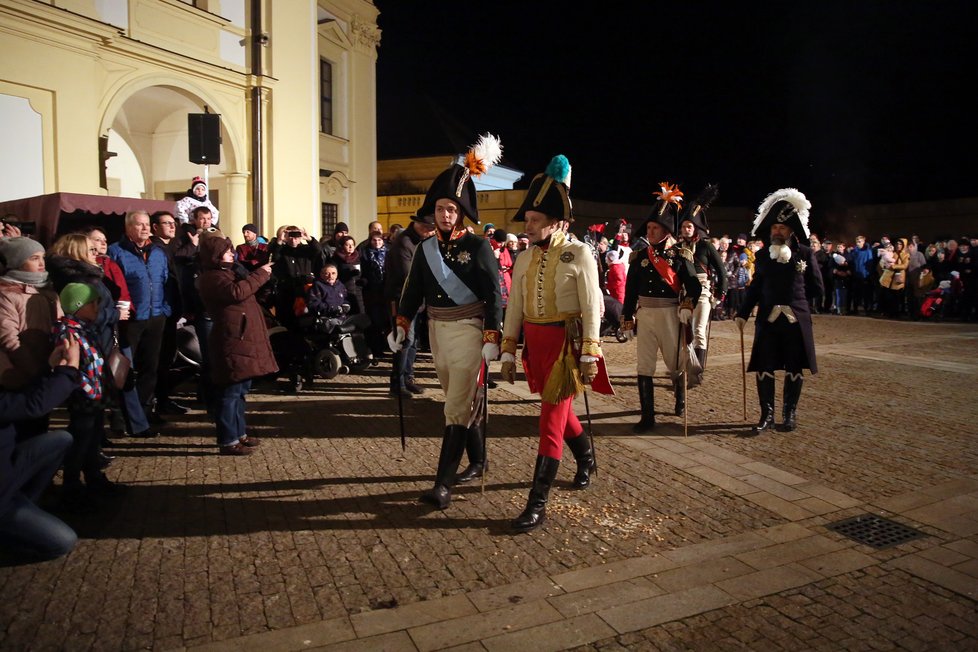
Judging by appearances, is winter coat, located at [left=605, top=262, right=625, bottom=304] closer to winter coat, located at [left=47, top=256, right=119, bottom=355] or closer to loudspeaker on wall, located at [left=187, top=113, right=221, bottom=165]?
loudspeaker on wall, located at [left=187, top=113, right=221, bottom=165]

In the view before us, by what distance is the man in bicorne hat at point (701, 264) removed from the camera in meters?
7.16

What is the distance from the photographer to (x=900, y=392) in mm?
8391

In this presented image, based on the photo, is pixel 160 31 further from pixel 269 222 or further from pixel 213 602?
pixel 213 602

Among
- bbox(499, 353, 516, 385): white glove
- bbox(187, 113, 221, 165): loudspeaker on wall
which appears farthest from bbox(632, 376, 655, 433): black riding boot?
bbox(187, 113, 221, 165): loudspeaker on wall

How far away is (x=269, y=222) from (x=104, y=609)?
15960mm

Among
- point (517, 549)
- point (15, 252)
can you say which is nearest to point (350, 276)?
point (15, 252)

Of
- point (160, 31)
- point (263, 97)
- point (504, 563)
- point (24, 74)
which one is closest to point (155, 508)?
point (504, 563)

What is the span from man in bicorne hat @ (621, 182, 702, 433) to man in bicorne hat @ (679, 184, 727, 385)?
23 centimetres

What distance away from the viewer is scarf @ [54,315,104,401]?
4.29 metres

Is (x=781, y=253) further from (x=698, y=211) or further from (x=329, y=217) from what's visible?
(x=329, y=217)

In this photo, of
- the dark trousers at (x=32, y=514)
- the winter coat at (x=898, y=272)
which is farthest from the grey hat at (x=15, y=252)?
the winter coat at (x=898, y=272)

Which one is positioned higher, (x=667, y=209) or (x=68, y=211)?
(x=68, y=211)

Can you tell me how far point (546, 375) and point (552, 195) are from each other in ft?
3.87

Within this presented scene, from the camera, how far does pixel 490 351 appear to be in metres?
4.55
